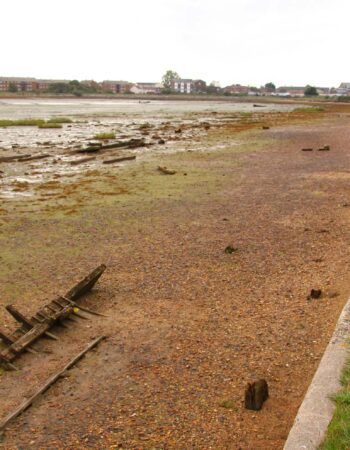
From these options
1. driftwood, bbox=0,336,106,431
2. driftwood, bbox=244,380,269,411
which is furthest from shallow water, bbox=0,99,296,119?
driftwood, bbox=244,380,269,411

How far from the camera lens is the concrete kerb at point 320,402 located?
379cm

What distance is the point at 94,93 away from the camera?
167500 mm

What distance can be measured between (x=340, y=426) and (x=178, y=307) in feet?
11.7

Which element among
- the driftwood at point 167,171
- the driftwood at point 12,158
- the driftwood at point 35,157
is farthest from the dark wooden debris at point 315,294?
the driftwood at point 12,158

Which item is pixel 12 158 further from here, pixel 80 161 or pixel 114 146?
pixel 114 146

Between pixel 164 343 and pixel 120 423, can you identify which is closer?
pixel 120 423

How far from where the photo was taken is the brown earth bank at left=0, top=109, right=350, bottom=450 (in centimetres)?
467

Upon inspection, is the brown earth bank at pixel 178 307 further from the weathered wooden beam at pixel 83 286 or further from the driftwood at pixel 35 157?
the driftwood at pixel 35 157

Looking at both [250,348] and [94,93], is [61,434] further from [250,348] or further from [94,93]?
[94,93]

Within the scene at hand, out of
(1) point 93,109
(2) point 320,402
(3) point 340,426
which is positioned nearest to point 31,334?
(2) point 320,402

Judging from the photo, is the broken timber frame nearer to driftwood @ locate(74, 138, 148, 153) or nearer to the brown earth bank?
the brown earth bank

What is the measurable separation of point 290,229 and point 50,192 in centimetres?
819

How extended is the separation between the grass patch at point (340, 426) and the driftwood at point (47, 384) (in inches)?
112

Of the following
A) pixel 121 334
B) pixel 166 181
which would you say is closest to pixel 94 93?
pixel 166 181
